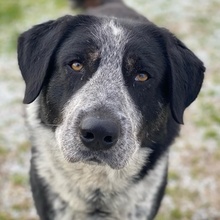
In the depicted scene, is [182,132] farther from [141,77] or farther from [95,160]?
[95,160]

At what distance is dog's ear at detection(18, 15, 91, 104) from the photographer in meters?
3.14

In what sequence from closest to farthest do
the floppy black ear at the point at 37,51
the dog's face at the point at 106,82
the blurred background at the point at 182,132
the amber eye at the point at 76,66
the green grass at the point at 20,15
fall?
1. the dog's face at the point at 106,82
2. the amber eye at the point at 76,66
3. the floppy black ear at the point at 37,51
4. the blurred background at the point at 182,132
5. the green grass at the point at 20,15

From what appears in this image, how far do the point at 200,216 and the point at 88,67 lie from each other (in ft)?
7.27

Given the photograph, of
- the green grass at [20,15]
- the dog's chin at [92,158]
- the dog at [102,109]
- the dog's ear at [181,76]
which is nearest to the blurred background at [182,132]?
the green grass at [20,15]

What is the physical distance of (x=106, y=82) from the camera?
2959 millimetres

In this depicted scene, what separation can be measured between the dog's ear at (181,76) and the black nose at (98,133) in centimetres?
62

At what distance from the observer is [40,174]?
3576 mm

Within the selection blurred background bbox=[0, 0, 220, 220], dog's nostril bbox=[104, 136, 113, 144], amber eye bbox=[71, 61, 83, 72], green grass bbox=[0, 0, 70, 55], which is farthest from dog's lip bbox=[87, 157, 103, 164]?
green grass bbox=[0, 0, 70, 55]

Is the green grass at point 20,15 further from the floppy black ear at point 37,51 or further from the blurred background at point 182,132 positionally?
the floppy black ear at point 37,51

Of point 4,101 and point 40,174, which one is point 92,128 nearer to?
point 40,174

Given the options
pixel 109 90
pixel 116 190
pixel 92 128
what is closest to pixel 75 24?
pixel 109 90

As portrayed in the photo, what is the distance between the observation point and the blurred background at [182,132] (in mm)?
4656

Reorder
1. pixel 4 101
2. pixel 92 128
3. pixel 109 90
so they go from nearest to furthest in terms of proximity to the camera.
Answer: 1. pixel 92 128
2. pixel 109 90
3. pixel 4 101

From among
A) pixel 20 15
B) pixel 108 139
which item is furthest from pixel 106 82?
pixel 20 15
